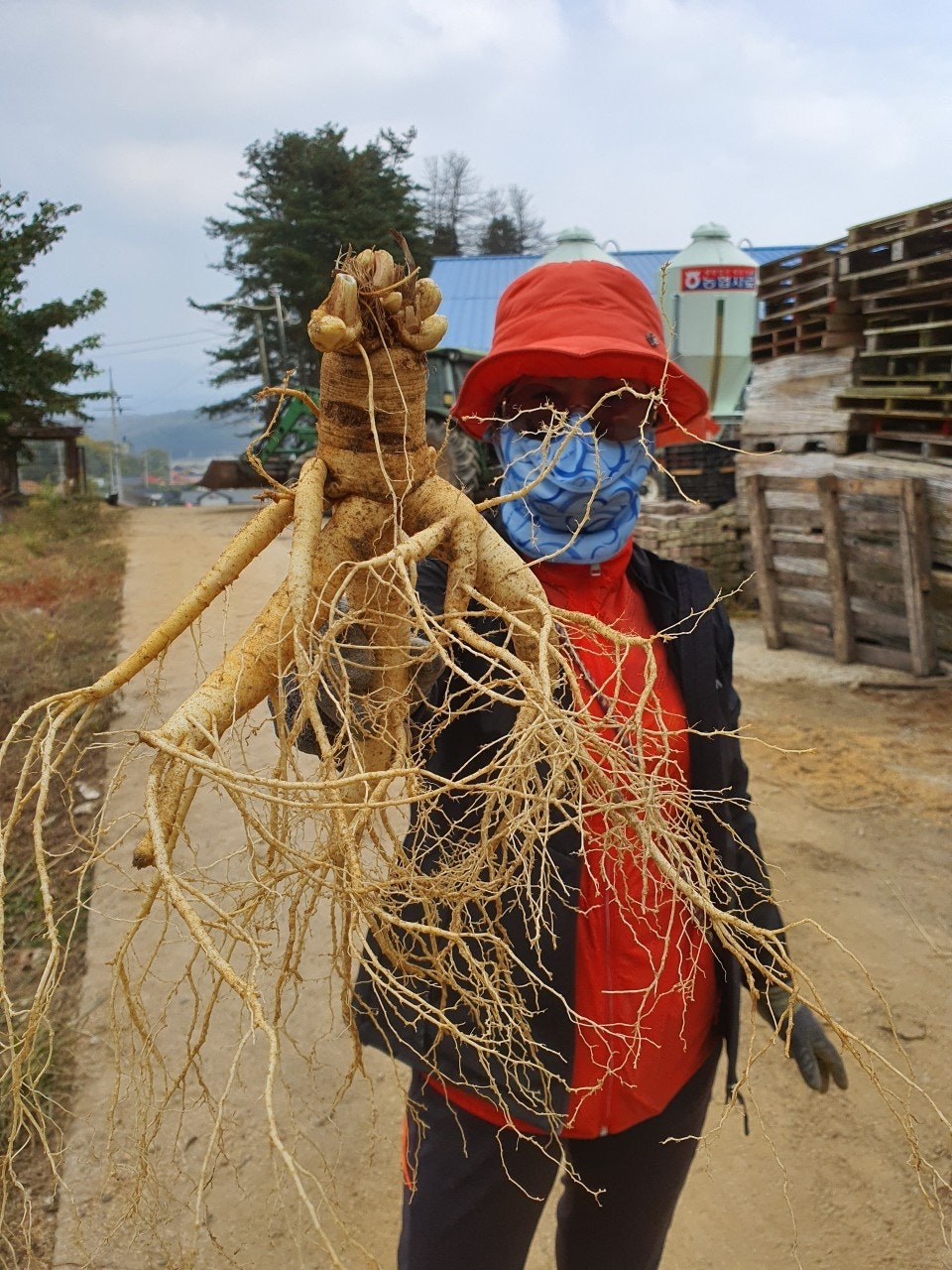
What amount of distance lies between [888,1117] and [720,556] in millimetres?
7261

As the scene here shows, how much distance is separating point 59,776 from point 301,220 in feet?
70.5

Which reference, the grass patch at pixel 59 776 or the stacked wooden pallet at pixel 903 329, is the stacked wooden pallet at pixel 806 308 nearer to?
the stacked wooden pallet at pixel 903 329

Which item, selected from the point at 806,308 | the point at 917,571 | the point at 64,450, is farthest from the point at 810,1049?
the point at 64,450

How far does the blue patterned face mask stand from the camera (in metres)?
1.72

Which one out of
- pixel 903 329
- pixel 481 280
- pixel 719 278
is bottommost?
pixel 903 329

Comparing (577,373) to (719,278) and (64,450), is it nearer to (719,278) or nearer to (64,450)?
(719,278)

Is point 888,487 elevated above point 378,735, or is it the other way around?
point 888,487

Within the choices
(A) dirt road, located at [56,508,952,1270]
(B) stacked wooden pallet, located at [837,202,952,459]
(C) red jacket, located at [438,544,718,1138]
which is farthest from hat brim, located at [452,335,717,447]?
(B) stacked wooden pallet, located at [837,202,952,459]

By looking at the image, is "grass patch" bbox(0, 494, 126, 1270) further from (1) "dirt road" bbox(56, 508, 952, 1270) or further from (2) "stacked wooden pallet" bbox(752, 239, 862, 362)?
(2) "stacked wooden pallet" bbox(752, 239, 862, 362)

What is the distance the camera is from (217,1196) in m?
2.53

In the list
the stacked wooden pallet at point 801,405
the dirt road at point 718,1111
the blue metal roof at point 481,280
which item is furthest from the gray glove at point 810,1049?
the blue metal roof at point 481,280

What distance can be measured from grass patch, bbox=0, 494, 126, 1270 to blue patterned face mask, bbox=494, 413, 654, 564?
2.97 feet

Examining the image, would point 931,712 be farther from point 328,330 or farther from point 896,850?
point 328,330

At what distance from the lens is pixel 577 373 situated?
5.68 ft
